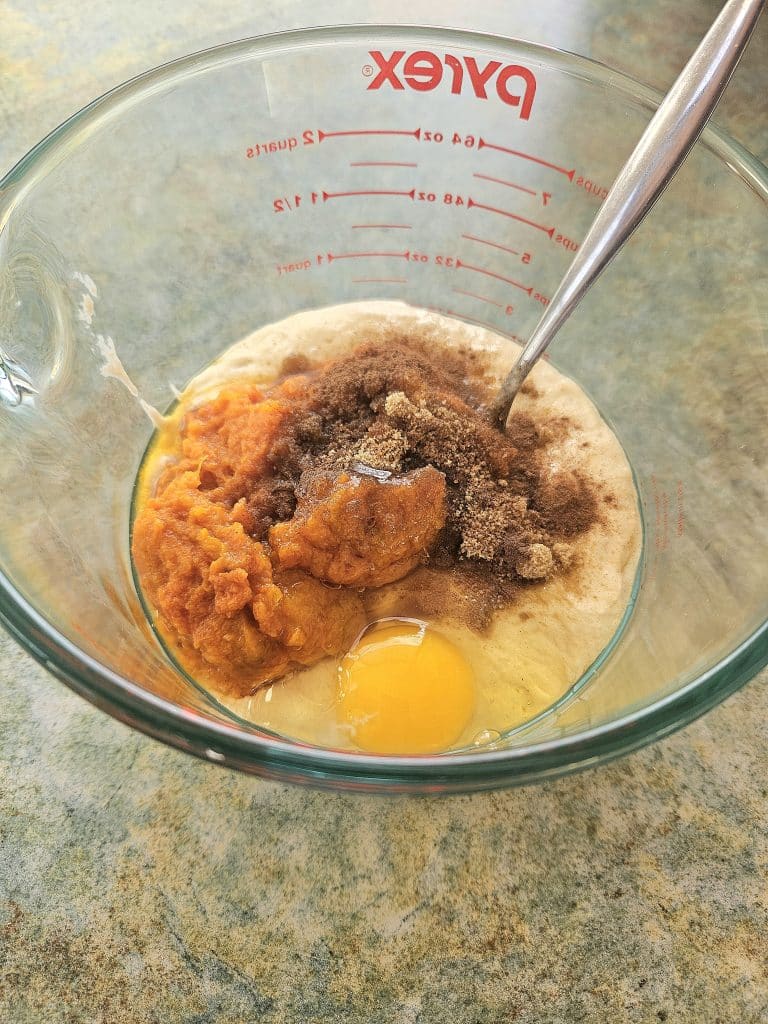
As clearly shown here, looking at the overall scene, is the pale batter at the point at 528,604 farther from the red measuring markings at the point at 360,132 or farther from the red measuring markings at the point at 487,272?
the red measuring markings at the point at 360,132

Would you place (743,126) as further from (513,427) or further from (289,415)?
(289,415)

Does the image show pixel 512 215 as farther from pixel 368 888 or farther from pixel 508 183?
pixel 368 888

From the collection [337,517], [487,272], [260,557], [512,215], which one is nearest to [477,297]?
[487,272]

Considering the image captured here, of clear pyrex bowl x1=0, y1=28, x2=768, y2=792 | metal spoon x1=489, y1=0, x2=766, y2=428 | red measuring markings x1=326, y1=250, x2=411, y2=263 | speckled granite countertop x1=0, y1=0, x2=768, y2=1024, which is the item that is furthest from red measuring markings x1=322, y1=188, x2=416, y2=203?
speckled granite countertop x1=0, y1=0, x2=768, y2=1024

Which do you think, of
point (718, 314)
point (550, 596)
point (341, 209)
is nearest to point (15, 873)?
point (550, 596)

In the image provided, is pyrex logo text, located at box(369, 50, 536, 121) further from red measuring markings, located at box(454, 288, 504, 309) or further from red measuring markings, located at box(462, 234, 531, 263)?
red measuring markings, located at box(454, 288, 504, 309)

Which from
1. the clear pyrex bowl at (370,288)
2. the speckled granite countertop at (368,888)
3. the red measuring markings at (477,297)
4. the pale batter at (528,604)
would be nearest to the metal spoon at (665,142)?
the clear pyrex bowl at (370,288)
